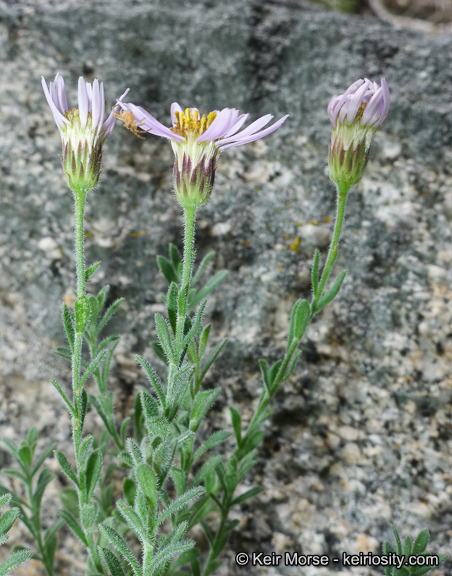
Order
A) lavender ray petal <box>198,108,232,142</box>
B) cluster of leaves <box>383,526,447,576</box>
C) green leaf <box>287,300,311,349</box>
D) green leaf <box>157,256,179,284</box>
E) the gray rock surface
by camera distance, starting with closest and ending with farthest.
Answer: lavender ray petal <box>198,108,232,142</box>, cluster of leaves <box>383,526,447,576</box>, green leaf <box>287,300,311,349</box>, green leaf <box>157,256,179,284</box>, the gray rock surface

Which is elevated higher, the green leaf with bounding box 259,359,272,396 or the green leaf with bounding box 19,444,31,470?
the green leaf with bounding box 259,359,272,396

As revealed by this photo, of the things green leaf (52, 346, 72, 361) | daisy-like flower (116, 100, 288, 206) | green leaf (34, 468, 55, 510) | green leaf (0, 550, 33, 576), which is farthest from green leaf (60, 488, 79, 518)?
daisy-like flower (116, 100, 288, 206)

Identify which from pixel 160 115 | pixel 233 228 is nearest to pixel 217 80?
pixel 160 115

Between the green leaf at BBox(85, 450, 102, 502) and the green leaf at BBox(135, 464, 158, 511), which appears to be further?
the green leaf at BBox(85, 450, 102, 502)

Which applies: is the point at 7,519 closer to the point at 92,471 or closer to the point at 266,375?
A: the point at 92,471

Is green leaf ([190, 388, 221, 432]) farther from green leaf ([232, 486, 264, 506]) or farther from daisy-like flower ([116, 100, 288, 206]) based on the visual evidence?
daisy-like flower ([116, 100, 288, 206])

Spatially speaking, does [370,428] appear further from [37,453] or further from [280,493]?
[37,453]

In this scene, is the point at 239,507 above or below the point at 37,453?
below

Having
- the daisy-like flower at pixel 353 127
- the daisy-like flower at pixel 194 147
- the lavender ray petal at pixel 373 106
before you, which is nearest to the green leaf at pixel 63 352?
the daisy-like flower at pixel 194 147
